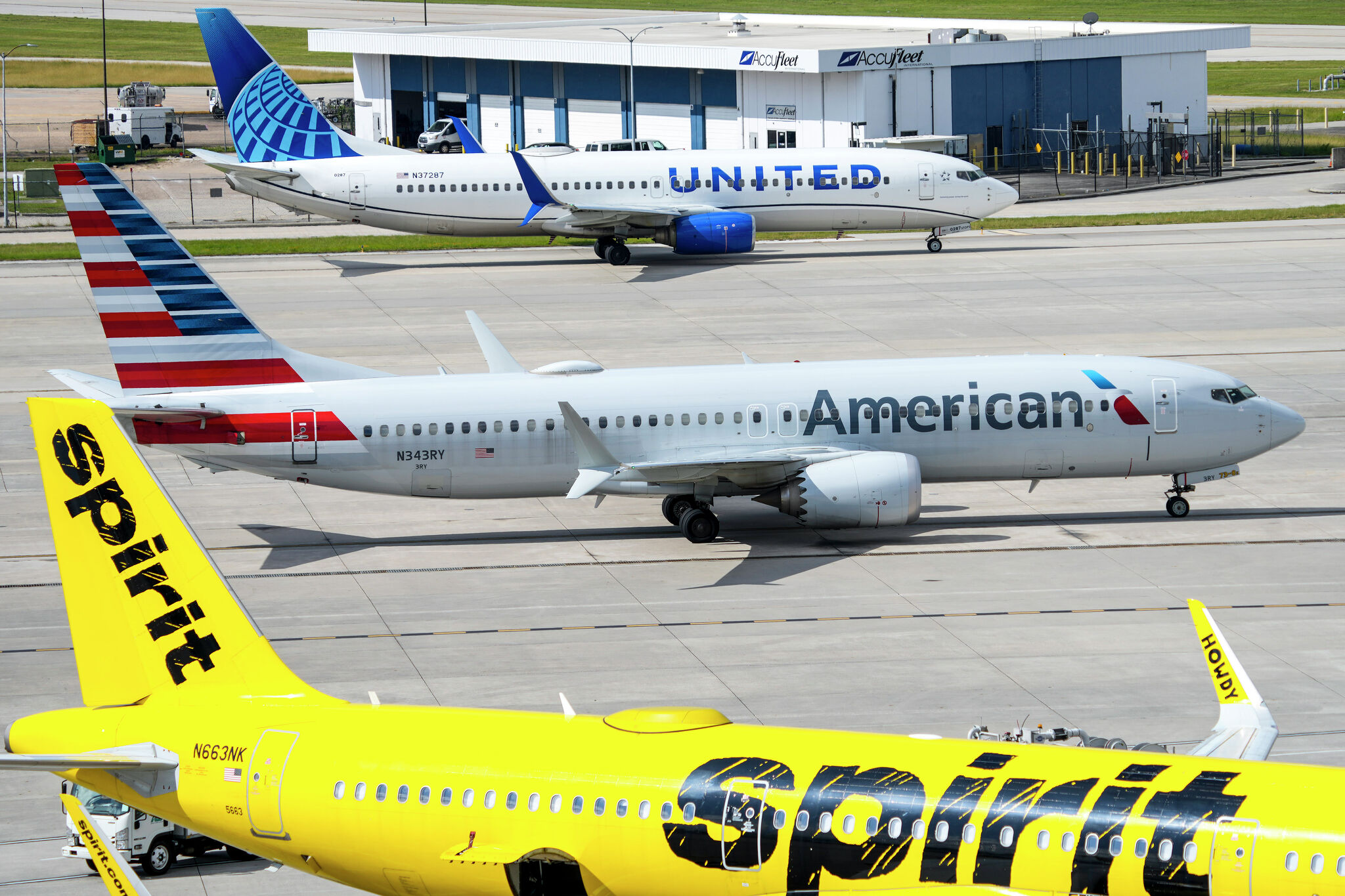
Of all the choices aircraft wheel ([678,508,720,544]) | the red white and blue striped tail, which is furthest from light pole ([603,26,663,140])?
aircraft wheel ([678,508,720,544])

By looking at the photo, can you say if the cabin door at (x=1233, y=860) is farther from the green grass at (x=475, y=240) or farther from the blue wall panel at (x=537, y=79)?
the blue wall panel at (x=537, y=79)

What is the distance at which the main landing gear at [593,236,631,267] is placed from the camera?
2990 inches

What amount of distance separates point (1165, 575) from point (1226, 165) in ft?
267

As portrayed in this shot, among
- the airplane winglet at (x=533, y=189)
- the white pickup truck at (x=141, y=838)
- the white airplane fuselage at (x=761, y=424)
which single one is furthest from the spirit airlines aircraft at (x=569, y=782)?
the airplane winglet at (x=533, y=189)

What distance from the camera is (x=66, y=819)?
22281 mm

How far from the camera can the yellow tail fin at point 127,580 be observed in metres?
17.8

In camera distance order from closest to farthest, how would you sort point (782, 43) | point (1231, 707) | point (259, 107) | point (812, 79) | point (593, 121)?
point (1231, 707)
point (259, 107)
point (812, 79)
point (782, 43)
point (593, 121)

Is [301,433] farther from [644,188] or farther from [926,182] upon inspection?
[926,182]

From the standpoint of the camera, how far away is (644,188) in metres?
75.1

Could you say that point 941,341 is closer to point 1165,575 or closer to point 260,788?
point 1165,575

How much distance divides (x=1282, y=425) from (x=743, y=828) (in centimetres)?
2621

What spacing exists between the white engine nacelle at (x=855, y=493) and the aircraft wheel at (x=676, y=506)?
221cm

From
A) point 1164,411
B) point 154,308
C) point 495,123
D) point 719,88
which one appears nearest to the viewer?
point 154,308

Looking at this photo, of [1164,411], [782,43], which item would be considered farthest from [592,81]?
[1164,411]
